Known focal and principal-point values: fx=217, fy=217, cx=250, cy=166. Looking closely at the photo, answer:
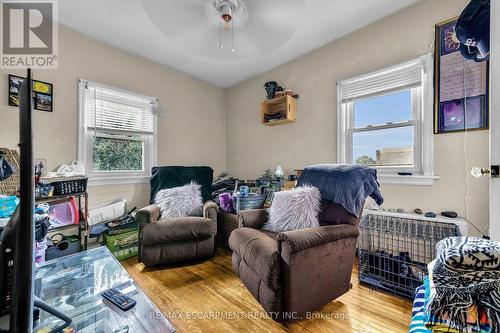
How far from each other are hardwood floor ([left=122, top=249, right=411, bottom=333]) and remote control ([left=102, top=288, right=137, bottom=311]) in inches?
21.0

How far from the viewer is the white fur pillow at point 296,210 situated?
66.7 inches

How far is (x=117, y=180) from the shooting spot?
269cm

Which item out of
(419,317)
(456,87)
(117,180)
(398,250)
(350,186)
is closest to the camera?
(419,317)

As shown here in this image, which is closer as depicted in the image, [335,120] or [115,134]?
[335,120]

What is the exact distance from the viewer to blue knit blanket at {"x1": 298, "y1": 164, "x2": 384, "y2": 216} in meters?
1.63

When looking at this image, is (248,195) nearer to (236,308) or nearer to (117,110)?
(236,308)

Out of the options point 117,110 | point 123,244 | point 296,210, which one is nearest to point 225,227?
point 123,244

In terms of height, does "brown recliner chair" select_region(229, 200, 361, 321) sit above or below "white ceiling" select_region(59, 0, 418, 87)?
below

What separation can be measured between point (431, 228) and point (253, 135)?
2.45m

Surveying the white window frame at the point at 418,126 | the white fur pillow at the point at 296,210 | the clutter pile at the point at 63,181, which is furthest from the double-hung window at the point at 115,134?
the white window frame at the point at 418,126
